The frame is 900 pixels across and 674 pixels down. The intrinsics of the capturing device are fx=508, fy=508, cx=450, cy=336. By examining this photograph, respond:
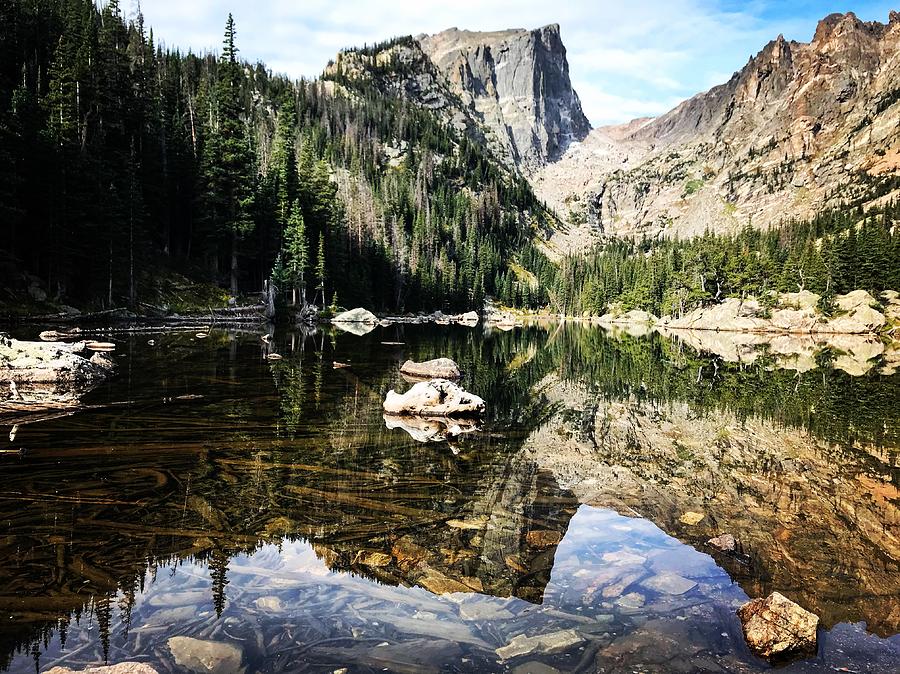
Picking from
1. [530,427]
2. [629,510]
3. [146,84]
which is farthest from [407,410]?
[146,84]

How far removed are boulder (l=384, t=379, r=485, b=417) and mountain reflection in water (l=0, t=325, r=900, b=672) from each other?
1.07m

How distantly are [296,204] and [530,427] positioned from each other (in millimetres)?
60046

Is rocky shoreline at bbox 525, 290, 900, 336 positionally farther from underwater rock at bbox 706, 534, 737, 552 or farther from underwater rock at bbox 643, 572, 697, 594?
underwater rock at bbox 643, 572, 697, 594

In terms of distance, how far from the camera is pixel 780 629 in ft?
21.5

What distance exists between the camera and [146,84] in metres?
70.9

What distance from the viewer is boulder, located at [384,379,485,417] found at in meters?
19.5

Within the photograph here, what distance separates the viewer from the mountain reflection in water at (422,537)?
251 inches

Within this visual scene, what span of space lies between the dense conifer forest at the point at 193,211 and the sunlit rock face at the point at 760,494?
44707mm

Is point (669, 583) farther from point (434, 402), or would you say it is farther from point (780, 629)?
point (434, 402)

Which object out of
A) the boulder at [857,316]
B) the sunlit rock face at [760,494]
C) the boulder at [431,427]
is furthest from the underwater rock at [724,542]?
the boulder at [857,316]

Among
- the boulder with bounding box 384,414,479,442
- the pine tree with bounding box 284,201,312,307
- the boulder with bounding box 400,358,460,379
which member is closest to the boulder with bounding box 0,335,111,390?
the boulder with bounding box 384,414,479,442

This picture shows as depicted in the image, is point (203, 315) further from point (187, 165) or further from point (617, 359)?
point (617, 359)

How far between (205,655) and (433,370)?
21464mm

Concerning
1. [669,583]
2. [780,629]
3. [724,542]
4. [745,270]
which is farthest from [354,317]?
[745,270]
